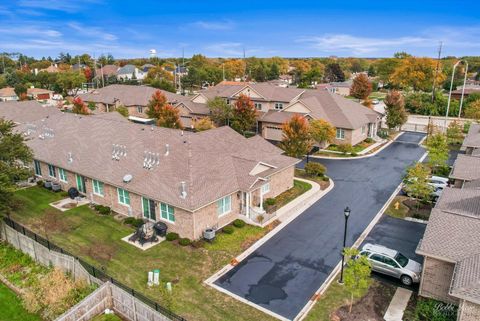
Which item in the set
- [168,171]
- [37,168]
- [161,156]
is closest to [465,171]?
[168,171]

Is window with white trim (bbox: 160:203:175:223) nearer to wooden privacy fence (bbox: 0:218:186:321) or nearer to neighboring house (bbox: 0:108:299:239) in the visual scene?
neighboring house (bbox: 0:108:299:239)

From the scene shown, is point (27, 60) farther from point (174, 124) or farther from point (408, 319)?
point (408, 319)

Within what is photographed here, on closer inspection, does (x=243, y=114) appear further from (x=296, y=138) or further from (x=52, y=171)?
(x=52, y=171)

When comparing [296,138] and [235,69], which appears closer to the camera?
[296,138]

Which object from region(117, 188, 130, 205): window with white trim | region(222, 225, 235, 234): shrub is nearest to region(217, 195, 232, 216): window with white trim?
region(222, 225, 235, 234): shrub

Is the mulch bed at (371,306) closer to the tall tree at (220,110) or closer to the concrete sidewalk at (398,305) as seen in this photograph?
the concrete sidewalk at (398,305)

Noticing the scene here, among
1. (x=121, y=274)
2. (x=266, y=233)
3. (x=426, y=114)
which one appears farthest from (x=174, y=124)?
(x=426, y=114)
